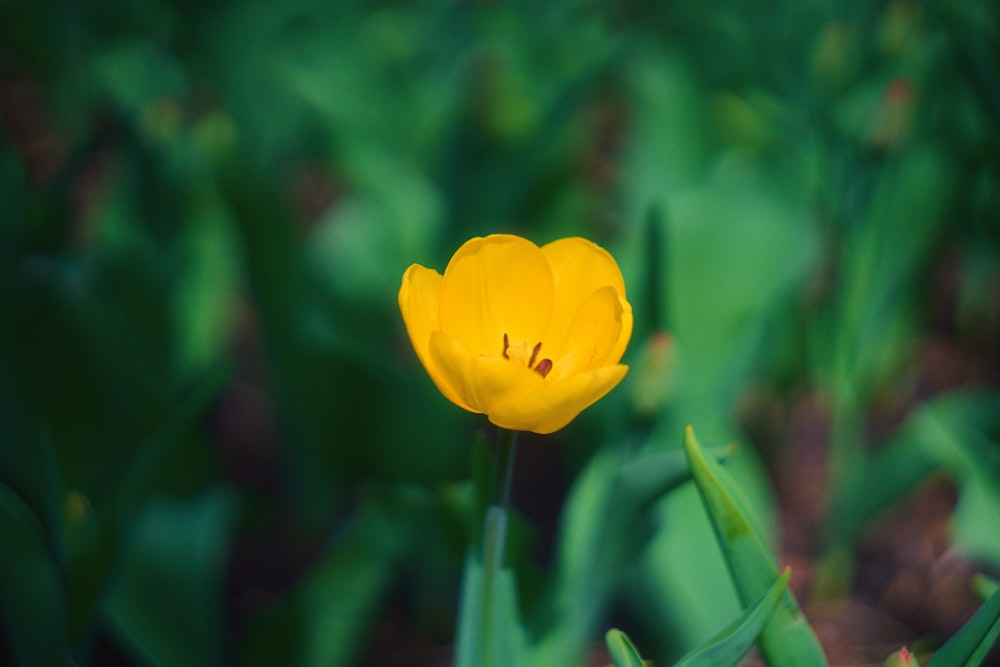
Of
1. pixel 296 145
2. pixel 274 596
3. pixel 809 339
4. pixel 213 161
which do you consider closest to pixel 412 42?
pixel 296 145

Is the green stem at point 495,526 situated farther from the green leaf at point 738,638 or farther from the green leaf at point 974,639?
the green leaf at point 974,639

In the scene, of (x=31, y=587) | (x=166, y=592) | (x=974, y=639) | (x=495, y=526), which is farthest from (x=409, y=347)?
(x=974, y=639)

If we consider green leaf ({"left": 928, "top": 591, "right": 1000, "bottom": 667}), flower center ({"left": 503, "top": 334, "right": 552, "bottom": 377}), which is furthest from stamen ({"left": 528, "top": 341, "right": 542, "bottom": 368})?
green leaf ({"left": 928, "top": 591, "right": 1000, "bottom": 667})

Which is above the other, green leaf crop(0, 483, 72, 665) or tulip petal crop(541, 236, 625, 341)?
tulip petal crop(541, 236, 625, 341)

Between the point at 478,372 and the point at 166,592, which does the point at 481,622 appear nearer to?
the point at 478,372

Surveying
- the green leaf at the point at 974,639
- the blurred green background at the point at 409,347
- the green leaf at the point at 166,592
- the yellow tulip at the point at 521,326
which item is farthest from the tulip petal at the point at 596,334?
the green leaf at the point at 166,592

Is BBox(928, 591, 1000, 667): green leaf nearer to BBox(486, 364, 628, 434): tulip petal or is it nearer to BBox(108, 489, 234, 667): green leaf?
BBox(486, 364, 628, 434): tulip petal
